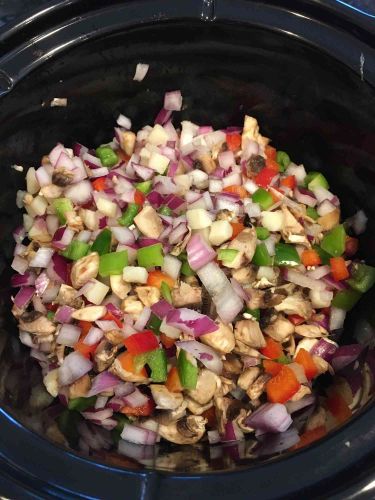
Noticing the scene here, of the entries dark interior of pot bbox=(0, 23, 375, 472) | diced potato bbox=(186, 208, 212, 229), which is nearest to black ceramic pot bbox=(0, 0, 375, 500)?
dark interior of pot bbox=(0, 23, 375, 472)

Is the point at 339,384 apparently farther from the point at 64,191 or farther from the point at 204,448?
the point at 64,191

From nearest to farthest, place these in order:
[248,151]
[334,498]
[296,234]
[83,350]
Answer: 1. [334,498]
2. [83,350]
3. [296,234]
4. [248,151]

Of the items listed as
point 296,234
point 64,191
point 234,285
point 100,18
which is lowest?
point 64,191

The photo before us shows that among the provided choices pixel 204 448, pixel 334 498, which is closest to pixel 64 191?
pixel 204 448

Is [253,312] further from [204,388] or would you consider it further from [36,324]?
[36,324]

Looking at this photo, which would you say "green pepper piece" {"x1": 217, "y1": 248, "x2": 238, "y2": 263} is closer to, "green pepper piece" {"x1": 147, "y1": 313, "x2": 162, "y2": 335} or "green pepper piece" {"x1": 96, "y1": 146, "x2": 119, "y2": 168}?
"green pepper piece" {"x1": 147, "y1": 313, "x2": 162, "y2": 335}

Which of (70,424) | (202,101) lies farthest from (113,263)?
(202,101)
